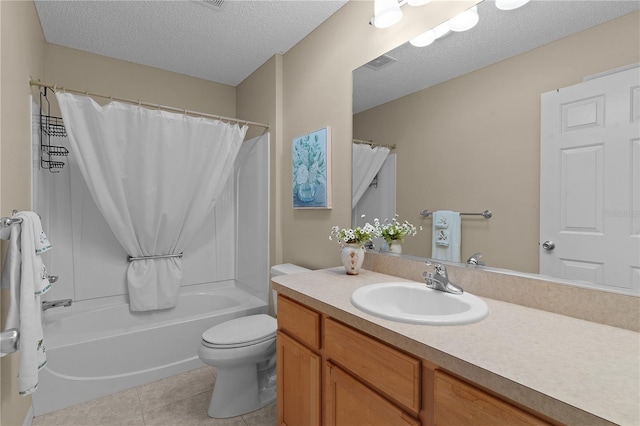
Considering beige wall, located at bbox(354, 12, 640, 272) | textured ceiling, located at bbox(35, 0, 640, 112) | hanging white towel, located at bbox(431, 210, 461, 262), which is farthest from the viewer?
hanging white towel, located at bbox(431, 210, 461, 262)

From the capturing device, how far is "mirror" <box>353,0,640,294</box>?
40.7 inches

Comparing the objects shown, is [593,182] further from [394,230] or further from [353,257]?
[353,257]

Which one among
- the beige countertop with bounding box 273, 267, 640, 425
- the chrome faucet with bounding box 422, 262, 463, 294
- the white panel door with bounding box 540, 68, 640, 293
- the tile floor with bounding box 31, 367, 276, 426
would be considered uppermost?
the white panel door with bounding box 540, 68, 640, 293

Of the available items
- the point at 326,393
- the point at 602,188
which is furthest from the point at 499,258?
the point at 326,393

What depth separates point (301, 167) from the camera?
2352 mm

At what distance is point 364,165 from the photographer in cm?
189

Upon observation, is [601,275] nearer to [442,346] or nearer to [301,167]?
[442,346]

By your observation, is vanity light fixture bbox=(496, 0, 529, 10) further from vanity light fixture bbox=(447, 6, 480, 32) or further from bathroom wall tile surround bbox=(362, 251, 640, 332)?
bathroom wall tile surround bbox=(362, 251, 640, 332)

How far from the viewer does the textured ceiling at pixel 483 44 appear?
1041 mm

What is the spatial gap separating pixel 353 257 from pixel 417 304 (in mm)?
419

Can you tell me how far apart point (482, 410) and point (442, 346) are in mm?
154

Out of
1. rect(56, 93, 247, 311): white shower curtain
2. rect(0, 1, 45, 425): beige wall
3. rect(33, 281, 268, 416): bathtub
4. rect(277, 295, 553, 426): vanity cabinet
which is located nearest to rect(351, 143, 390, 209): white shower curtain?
rect(277, 295, 553, 426): vanity cabinet

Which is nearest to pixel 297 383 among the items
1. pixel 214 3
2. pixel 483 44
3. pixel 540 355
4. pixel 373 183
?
pixel 540 355

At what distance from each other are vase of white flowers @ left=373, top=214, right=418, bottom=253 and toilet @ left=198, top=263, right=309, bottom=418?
940mm
